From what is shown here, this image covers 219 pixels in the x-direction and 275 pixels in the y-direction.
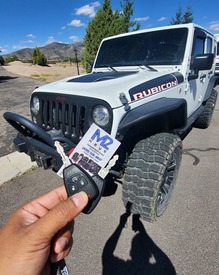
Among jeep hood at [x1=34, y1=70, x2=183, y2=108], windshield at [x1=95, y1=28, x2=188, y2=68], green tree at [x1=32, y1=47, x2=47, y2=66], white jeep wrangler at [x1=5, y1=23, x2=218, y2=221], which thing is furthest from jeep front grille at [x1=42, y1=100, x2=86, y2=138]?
green tree at [x1=32, y1=47, x2=47, y2=66]

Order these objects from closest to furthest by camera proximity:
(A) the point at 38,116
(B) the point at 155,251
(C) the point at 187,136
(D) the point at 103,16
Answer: (B) the point at 155,251 → (A) the point at 38,116 → (C) the point at 187,136 → (D) the point at 103,16

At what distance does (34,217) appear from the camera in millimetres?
1140

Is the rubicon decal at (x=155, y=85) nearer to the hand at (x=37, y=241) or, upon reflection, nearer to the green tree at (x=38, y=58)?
the hand at (x=37, y=241)

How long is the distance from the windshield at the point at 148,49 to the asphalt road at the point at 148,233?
182cm

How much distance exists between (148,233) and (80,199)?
5.15 ft

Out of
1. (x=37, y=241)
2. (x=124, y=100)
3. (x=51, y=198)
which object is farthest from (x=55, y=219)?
(x=124, y=100)

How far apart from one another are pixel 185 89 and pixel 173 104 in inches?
43.5

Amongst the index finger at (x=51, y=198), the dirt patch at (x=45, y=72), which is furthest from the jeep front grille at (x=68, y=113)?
the dirt patch at (x=45, y=72)

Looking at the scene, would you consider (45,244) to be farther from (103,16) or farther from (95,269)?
(103,16)

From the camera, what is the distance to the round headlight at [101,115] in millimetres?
2174

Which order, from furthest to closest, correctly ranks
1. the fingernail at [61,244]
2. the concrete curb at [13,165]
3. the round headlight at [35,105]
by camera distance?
the concrete curb at [13,165]
the round headlight at [35,105]
the fingernail at [61,244]

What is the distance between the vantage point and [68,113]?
2.43 meters

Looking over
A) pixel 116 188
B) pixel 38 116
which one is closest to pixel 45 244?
pixel 38 116

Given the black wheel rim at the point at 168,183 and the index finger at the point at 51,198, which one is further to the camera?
A: the black wheel rim at the point at 168,183
